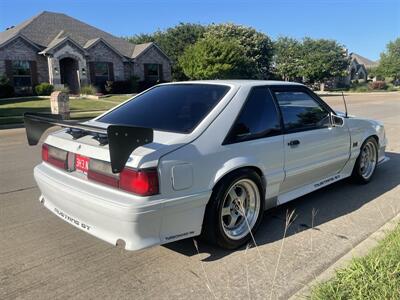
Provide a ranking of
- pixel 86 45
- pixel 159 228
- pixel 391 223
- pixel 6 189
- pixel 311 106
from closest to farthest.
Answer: pixel 159 228, pixel 391 223, pixel 311 106, pixel 6 189, pixel 86 45

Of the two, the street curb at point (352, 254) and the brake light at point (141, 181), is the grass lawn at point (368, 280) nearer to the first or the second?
→ the street curb at point (352, 254)

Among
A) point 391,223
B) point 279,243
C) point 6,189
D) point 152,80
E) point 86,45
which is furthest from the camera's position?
point 152,80

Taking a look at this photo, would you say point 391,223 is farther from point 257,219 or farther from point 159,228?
point 159,228

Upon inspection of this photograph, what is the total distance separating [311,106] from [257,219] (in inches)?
65.0

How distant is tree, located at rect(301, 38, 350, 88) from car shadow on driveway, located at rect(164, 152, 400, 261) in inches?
1848

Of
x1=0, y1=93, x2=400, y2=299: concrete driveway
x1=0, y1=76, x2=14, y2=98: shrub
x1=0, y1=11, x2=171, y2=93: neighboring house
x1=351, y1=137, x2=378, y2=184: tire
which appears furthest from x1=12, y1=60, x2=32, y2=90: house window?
x1=351, y1=137, x2=378, y2=184: tire

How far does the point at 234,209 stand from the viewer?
3.87 m

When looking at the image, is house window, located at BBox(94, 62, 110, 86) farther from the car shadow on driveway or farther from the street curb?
the street curb

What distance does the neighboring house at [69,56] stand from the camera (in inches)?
1211

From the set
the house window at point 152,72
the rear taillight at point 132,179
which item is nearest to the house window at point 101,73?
the house window at point 152,72

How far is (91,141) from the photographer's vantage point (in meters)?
3.52

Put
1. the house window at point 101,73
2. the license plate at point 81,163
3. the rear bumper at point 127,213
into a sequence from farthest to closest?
the house window at point 101,73 → the license plate at point 81,163 → the rear bumper at point 127,213

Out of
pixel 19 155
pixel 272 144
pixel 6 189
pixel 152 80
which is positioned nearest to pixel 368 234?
pixel 272 144

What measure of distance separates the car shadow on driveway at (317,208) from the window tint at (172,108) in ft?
3.80
